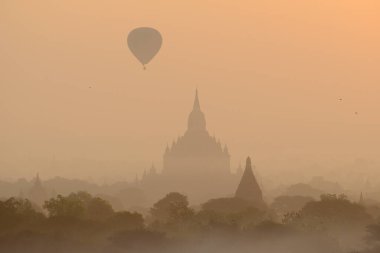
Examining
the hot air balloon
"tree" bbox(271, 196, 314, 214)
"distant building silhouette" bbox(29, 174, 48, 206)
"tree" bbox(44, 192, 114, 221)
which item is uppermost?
the hot air balloon

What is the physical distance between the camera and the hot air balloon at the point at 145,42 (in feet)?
552

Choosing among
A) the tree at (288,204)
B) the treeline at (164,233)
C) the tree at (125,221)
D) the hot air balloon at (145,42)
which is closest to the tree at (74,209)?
the treeline at (164,233)

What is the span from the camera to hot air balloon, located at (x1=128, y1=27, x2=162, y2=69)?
168113 mm

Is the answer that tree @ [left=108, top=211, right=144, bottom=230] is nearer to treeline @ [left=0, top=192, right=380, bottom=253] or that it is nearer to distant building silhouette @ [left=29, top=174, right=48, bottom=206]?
treeline @ [left=0, top=192, right=380, bottom=253]

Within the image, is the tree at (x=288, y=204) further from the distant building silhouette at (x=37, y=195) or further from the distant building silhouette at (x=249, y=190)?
the distant building silhouette at (x=37, y=195)

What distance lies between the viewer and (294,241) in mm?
85062

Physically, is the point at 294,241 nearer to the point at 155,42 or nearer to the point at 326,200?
the point at 326,200

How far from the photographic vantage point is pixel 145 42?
561ft

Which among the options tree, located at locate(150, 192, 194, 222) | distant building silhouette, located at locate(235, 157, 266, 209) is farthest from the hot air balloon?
tree, located at locate(150, 192, 194, 222)

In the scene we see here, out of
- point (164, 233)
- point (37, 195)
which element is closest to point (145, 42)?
point (37, 195)

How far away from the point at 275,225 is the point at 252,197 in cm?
4326

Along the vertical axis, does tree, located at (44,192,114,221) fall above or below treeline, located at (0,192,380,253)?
above

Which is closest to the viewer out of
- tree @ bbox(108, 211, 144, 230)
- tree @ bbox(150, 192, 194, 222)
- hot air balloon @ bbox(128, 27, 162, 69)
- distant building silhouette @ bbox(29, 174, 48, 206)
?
tree @ bbox(108, 211, 144, 230)

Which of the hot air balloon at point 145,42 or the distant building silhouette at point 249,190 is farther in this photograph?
the hot air balloon at point 145,42
